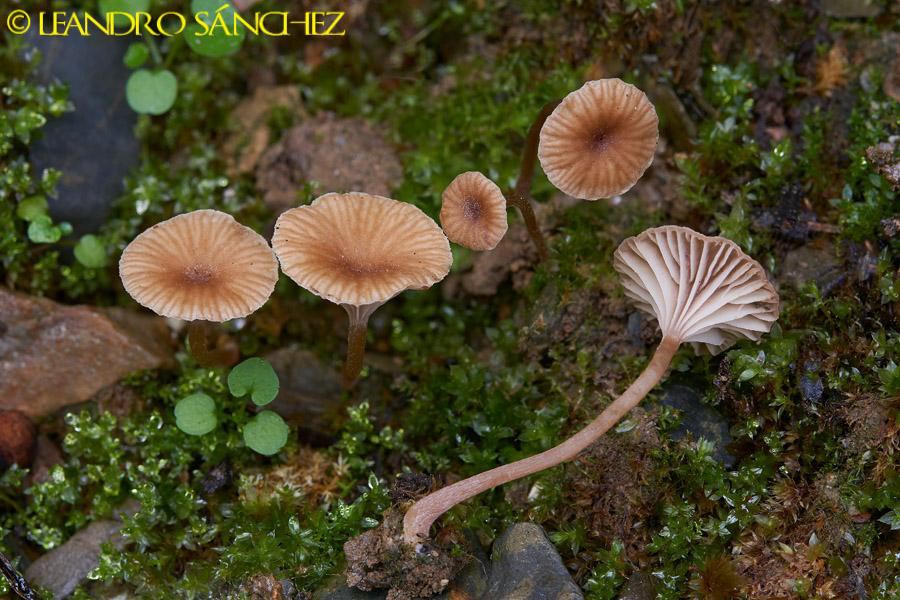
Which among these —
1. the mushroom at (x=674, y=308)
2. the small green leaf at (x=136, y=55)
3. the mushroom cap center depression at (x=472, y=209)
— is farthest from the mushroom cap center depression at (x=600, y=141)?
the small green leaf at (x=136, y=55)

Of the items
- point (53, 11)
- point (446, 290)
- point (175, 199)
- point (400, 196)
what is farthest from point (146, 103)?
point (446, 290)

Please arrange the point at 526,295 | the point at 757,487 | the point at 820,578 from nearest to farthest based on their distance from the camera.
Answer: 1. the point at 820,578
2. the point at 757,487
3. the point at 526,295

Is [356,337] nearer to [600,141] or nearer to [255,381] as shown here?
[255,381]

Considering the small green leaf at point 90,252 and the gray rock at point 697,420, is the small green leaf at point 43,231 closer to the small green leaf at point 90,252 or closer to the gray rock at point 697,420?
the small green leaf at point 90,252

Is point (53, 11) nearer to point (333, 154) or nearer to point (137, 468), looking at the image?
point (333, 154)

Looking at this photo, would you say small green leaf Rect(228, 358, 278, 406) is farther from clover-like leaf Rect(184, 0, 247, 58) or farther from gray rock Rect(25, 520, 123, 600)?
clover-like leaf Rect(184, 0, 247, 58)
